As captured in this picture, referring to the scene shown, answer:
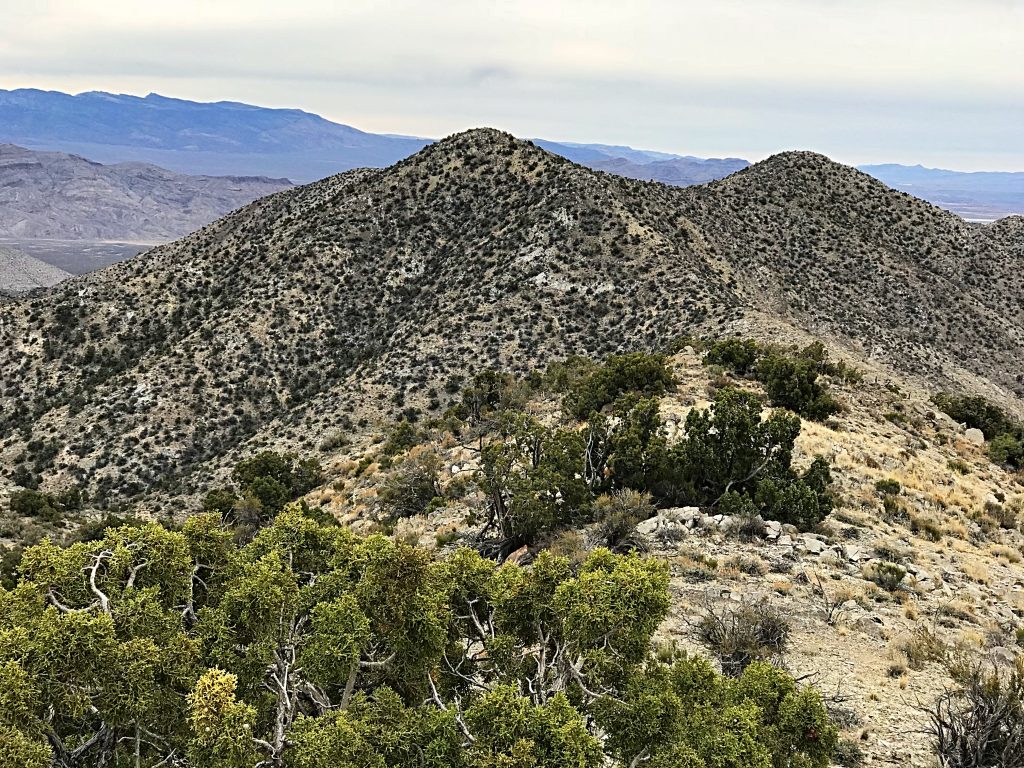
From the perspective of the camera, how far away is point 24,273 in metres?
172

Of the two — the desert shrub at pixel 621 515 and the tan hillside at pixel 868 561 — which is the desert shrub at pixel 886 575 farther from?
the desert shrub at pixel 621 515

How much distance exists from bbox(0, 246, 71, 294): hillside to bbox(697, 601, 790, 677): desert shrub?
18951cm

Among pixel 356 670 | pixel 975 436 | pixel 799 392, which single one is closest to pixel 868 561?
pixel 799 392

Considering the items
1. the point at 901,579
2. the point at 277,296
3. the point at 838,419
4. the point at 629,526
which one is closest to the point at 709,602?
the point at 629,526

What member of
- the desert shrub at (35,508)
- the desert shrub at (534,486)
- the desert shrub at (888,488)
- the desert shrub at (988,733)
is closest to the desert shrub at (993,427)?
the desert shrub at (888,488)

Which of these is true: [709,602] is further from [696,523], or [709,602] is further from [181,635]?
[181,635]

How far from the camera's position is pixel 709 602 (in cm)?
1194

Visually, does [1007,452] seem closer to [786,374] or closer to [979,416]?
[979,416]

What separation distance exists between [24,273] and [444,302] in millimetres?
179976

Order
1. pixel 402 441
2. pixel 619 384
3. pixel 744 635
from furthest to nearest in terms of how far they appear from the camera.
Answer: pixel 402 441 → pixel 619 384 → pixel 744 635

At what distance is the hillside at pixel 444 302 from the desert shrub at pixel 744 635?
27212 millimetres

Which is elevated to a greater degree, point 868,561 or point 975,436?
point 975,436

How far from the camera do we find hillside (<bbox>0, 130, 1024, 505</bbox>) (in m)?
39.0

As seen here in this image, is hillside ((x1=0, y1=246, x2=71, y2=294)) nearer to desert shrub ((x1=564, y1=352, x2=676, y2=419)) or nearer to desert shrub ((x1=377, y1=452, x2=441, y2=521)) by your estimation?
desert shrub ((x1=377, y1=452, x2=441, y2=521))
